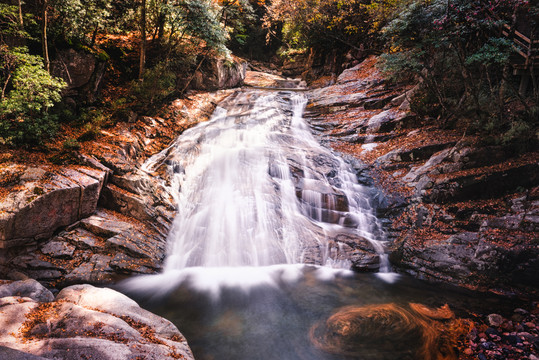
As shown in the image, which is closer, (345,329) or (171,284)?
(345,329)

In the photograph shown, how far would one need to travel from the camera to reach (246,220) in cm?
883

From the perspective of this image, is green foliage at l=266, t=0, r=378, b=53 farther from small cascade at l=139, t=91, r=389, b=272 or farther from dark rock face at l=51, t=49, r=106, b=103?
dark rock face at l=51, t=49, r=106, b=103

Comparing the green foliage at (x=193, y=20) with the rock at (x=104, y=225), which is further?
the green foliage at (x=193, y=20)

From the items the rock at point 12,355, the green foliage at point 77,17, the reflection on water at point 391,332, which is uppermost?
the green foliage at point 77,17

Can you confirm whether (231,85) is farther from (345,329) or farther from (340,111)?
(345,329)

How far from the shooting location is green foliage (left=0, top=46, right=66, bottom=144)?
6.65 metres

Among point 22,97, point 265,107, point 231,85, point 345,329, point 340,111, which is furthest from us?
point 231,85

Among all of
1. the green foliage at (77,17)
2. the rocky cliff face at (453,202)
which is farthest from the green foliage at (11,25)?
the rocky cliff face at (453,202)

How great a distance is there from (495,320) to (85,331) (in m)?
7.26

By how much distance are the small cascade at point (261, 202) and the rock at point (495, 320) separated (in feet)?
8.40

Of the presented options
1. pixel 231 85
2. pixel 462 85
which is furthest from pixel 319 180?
pixel 231 85

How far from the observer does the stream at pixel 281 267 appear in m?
5.02

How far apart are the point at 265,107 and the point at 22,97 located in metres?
11.4

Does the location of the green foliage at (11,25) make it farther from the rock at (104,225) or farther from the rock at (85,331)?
the rock at (85,331)
